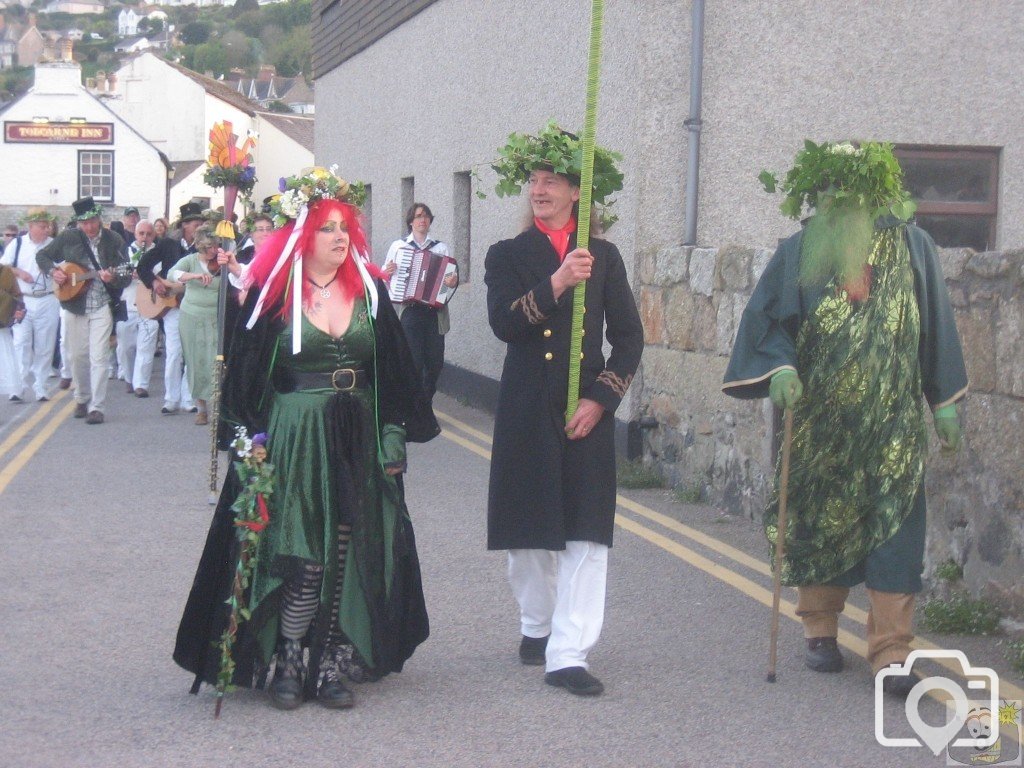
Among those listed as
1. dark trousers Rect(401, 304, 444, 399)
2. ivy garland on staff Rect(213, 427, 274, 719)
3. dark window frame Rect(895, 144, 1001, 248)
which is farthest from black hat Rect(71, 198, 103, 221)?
ivy garland on staff Rect(213, 427, 274, 719)

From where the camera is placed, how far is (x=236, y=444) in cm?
504

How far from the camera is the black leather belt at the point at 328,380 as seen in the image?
515 cm

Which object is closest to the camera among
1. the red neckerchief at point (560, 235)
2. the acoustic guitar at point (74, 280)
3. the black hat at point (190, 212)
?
the red neckerchief at point (560, 235)

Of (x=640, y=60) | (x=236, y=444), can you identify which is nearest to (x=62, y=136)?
(x=640, y=60)

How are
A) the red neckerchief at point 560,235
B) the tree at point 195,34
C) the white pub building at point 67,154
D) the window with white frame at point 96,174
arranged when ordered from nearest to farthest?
the red neckerchief at point 560,235 → the white pub building at point 67,154 → the window with white frame at point 96,174 → the tree at point 195,34

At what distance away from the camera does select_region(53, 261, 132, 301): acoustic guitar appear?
13250 millimetres

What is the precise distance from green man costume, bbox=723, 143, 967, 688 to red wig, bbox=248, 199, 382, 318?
5.29 feet

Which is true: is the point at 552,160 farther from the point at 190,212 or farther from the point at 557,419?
the point at 190,212

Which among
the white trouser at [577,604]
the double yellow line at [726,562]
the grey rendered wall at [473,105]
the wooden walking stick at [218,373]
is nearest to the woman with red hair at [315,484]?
the wooden walking stick at [218,373]

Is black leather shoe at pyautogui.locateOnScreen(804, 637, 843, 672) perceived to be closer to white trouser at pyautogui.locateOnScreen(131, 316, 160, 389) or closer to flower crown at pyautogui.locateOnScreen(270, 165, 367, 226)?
flower crown at pyautogui.locateOnScreen(270, 165, 367, 226)

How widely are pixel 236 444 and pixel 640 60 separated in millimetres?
5950

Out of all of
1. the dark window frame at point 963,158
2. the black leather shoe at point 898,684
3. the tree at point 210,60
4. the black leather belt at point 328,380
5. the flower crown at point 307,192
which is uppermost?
the tree at point 210,60

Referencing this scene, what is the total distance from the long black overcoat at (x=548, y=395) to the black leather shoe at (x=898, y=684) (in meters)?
1.22

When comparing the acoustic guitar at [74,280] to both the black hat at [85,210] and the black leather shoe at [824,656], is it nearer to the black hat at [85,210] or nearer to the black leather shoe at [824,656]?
the black hat at [85,210]
